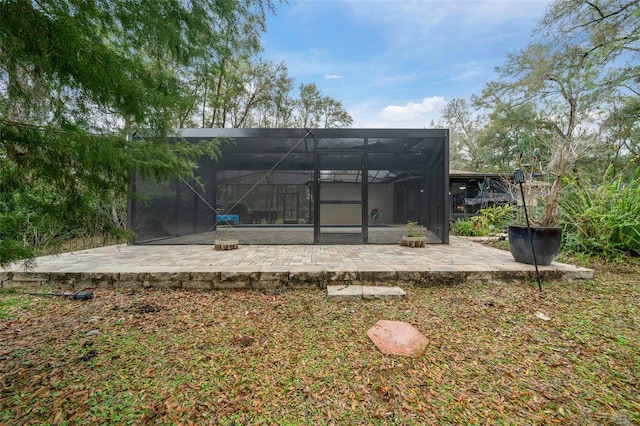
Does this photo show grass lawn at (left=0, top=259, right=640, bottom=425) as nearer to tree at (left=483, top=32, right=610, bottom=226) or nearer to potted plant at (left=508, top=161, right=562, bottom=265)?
potted plant at (left=508, top=161, right=562, bottom=265)

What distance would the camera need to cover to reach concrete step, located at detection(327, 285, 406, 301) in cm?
276

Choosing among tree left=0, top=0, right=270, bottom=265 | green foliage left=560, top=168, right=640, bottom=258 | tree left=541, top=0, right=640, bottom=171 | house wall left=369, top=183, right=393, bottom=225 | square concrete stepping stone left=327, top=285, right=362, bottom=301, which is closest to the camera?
tree left=0, top=0, right=270, bottom=265

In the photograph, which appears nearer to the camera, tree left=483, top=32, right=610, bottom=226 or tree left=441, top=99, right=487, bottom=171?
tree left=483, top=32, right=610, bottom=226

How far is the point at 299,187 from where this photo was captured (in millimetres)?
8102

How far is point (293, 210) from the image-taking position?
8.53 meters

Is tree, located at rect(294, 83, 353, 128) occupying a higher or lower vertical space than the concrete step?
higher

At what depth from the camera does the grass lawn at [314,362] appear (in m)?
1.31

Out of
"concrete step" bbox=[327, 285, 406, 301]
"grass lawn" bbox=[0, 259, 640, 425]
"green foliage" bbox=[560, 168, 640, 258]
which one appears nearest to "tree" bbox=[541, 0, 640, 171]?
"green foliage" bbox=[560, 168, 640, 258]

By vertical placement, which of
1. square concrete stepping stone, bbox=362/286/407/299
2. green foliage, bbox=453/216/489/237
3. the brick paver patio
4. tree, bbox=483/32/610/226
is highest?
tree, bbox=483/32/610/226

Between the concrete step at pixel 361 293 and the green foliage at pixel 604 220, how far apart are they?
388 centimetres

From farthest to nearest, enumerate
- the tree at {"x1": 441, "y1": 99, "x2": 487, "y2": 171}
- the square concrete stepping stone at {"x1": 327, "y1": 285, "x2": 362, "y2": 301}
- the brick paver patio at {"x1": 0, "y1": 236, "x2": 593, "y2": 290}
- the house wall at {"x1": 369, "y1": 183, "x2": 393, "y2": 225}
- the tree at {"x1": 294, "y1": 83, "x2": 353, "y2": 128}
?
the tree at {"x1": 441, "y1": 99, "x2": 487, "y2": 171}, the tree at {"x1": 294, "y1": 83, "x2": 353, "y2": 128}, the house wall at {"x1": 369, "y1": 183, "x2": 393, "y2": 225}, the brick paver patio at {"x1": 0, "y1": 236, "x2": 593, "y2": 290}, the square concrete stepping stone at {"x1": 327, "y1": 285, "x2": 362, "y2": 301}

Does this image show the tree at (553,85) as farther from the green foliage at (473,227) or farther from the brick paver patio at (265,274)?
the brick paver patio at (265,274)

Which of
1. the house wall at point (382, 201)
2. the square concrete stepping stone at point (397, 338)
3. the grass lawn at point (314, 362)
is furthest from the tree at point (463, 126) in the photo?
the square concrete stepping stone at point (397, 338)

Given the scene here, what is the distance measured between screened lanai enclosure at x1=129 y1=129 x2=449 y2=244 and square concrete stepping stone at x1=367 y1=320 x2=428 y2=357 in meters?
3.47
